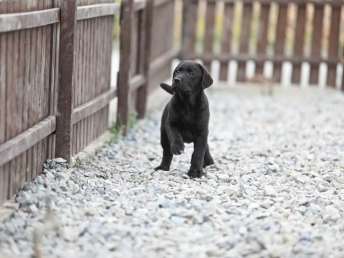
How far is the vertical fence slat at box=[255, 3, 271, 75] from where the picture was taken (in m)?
13.7

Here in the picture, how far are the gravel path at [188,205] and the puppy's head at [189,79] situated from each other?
72 centimetres

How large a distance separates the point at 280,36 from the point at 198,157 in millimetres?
7637

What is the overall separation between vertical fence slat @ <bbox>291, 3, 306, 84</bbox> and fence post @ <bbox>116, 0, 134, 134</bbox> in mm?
5424

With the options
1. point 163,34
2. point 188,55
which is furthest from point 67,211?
point 188,55

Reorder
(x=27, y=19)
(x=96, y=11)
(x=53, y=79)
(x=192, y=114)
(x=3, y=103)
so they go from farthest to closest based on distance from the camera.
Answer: (x=96, y=11) → (x=192, y=114) → (x=53, y=79) → (x=27, y=19) → (x=3, y=103)

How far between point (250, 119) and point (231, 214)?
5.39 metres

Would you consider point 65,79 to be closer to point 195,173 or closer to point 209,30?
point 195,173

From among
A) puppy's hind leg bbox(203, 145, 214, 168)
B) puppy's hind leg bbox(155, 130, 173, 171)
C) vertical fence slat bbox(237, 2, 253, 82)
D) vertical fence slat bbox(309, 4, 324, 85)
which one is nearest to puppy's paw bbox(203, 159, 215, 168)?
puppy's hind leg bbox(203, 145, 214, 168)

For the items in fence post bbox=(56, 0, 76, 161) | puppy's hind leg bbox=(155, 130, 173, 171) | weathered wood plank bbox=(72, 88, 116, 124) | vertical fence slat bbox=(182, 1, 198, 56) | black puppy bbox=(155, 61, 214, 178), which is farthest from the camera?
vertical fence slat bbox=(182, 1, 198, 56)

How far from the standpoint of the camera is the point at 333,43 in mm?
13875

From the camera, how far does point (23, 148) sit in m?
5.63

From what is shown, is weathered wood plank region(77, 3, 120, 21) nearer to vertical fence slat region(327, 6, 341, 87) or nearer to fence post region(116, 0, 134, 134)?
fence post region(116, 0, 134, 134)

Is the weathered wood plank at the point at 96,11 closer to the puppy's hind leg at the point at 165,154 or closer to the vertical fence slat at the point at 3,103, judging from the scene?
the puppy's hind leg at the point at 165,154

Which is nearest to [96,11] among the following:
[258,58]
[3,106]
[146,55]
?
[3,106]
